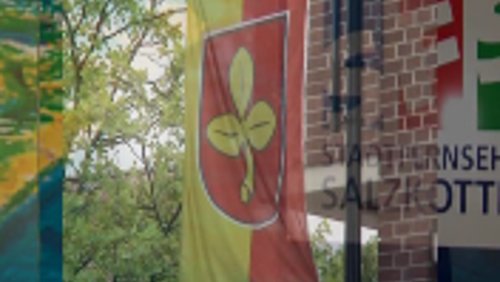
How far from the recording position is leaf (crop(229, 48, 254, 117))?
544cm

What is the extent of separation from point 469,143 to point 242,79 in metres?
1.04

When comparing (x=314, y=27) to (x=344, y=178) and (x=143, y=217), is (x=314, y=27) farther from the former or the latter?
(x=143, y=217)

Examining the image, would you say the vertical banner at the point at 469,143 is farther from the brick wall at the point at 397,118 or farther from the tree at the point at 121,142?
the tree at the point at 121,142

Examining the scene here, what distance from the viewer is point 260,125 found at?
213 inches

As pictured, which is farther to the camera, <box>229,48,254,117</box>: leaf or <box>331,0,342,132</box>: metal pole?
<box>331,0,342,132</box>: metal pole

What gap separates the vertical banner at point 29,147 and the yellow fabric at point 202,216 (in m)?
0.57

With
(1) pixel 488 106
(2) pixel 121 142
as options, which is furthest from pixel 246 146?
(2) pixel 121 142

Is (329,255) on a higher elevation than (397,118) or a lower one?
lower

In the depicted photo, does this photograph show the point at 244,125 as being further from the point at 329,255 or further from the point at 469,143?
the point at 469,143

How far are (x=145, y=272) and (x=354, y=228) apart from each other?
4151 mm

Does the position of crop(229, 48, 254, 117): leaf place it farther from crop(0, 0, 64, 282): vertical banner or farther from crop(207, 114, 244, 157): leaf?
crop(0, 0, 64, 282): vertical banner

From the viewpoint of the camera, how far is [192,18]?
5621 mm

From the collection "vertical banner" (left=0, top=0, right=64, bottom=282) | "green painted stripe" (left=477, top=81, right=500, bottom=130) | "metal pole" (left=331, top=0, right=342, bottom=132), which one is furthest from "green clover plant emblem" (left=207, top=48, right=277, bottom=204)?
"green painted stripe" (left=477, top=81, right=500, bottom=130)

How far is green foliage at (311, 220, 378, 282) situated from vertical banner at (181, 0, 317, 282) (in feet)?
0.70
